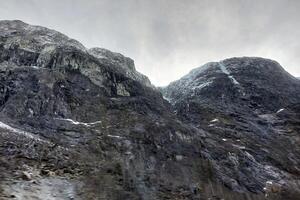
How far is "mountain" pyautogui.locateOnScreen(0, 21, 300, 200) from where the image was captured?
23.4m

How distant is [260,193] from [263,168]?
4.87m

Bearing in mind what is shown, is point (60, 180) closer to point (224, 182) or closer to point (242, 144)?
point (224, 182)

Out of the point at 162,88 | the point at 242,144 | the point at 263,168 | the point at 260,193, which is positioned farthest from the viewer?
the point at 162,88

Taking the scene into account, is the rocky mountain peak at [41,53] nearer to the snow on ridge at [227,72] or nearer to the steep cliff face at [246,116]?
→ the steep cliff face at [246,116]

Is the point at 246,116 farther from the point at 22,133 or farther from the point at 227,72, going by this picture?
the point at 22,133

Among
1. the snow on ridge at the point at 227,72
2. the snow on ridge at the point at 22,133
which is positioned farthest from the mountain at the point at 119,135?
the snow on ridge at the point at 227,72

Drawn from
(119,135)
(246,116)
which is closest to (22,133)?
(119,135)

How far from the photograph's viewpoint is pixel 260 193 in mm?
29156

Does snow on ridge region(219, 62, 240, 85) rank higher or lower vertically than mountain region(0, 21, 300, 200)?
higher

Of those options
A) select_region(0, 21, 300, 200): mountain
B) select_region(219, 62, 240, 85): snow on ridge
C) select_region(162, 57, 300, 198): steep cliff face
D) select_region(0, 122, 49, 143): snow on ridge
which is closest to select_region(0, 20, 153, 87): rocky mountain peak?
select_region(0, 21, 300, 200): mountain

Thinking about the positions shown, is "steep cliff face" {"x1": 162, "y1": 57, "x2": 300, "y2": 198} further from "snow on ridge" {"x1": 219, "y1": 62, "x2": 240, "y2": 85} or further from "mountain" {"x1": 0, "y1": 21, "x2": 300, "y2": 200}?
"mountain" {"x1": 0, "y1": 21, "x2": 300, "y2": 200}

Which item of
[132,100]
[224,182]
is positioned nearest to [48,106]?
[132,100]

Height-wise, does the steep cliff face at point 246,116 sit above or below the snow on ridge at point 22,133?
above

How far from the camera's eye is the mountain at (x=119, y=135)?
76.7ft
